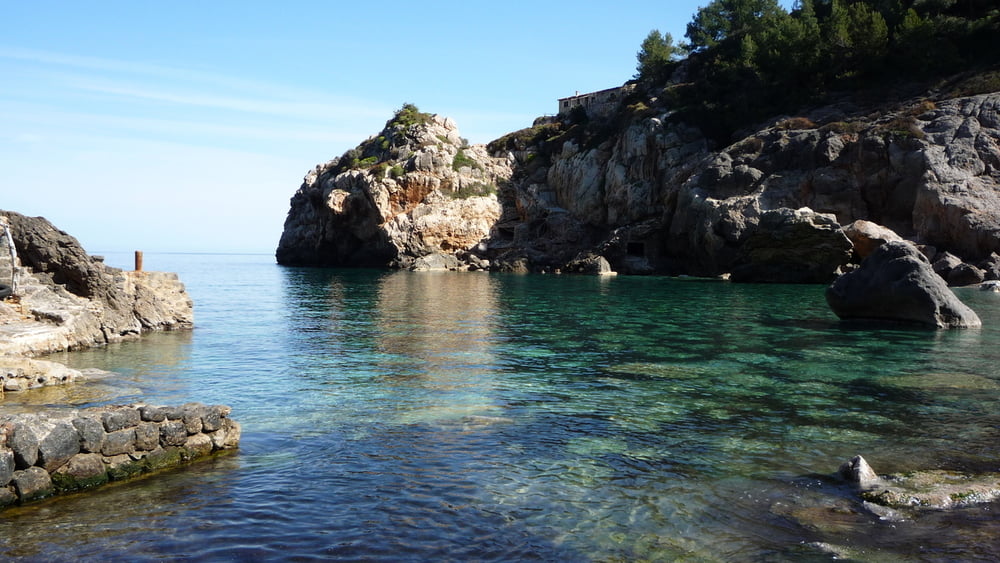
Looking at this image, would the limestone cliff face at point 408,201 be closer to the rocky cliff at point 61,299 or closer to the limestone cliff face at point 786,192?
the limestone cliff face at point 786,192

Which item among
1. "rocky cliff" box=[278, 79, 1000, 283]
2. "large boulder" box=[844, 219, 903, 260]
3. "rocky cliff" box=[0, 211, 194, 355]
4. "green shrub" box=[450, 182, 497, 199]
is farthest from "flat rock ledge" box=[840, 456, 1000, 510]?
"green shrub" box=[450, 182, 497, 199]

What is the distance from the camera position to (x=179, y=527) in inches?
316

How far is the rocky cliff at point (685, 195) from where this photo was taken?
182ft

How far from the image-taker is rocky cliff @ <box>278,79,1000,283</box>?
5541 centimetres

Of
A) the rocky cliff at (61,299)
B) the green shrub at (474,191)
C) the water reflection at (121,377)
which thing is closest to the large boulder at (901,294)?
the water reflection at (121,377)

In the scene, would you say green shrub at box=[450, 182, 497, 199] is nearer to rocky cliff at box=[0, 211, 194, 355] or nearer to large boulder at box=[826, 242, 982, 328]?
large boulder at box=[826, 242, 982, 328]

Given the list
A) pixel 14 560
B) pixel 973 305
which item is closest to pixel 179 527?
pixel 14 560

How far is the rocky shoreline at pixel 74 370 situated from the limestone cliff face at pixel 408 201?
2480 inches

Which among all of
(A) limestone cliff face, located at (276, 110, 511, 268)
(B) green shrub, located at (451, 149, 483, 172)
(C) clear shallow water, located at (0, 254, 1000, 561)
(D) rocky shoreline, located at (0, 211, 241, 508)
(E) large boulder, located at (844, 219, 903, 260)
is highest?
(B) green shrub, located at (451, 149, 483, 172)

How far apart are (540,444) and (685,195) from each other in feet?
198

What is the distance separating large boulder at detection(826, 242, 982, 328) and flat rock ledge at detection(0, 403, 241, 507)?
1042 inches

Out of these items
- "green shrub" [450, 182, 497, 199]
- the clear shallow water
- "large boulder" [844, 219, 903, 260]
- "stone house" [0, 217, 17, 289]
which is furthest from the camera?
"green shrub" [450, 182, 497, 199]

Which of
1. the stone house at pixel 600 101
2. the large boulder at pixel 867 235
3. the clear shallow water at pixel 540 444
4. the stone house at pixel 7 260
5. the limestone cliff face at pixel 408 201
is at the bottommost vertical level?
the clear shallow water at pixel 540 444

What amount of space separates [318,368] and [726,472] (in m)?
12.4
